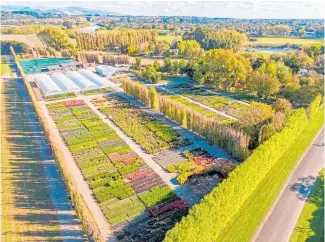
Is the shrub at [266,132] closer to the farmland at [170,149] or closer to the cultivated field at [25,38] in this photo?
the farmland at [170,149]

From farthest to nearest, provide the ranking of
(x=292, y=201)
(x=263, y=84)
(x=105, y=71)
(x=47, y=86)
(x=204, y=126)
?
(x=105, y=71), (x=47, y=86), (x=263, y=84), (x=204, y=126), (x=292, y=201)

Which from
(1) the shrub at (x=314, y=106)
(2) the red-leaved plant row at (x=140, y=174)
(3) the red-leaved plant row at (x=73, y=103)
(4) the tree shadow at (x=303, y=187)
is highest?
(1) the shrub at (x=314, y=106)

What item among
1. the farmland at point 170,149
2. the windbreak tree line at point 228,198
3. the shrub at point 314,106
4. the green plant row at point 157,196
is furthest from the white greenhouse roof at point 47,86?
A: the shrub at point 314,106

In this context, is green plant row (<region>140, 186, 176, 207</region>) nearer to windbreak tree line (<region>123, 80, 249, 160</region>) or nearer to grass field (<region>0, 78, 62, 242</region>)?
grass field (<region>0, 78, 62, 242</region>)

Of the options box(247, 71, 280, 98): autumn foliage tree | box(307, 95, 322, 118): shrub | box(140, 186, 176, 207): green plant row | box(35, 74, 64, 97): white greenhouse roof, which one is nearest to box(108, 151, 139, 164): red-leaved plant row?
box(140, 186, 176, 207): green plant row

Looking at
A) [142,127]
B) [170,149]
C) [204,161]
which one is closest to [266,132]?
[204,161]

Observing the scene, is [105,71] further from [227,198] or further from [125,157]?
[227,198]

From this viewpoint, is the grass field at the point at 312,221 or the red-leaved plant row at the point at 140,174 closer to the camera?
the grass field at the point at 312,221
